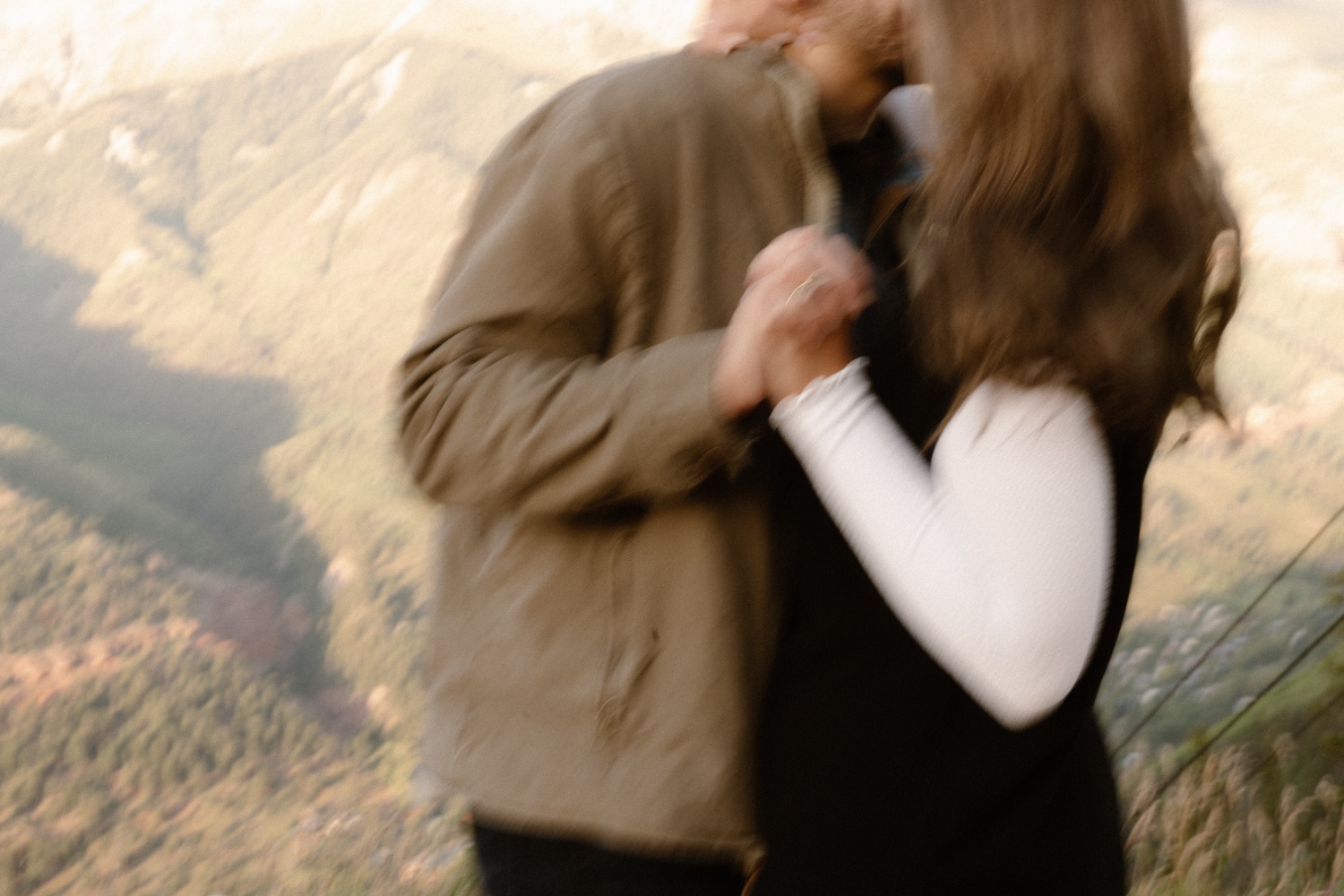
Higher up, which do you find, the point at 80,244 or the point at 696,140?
the point at 696,140

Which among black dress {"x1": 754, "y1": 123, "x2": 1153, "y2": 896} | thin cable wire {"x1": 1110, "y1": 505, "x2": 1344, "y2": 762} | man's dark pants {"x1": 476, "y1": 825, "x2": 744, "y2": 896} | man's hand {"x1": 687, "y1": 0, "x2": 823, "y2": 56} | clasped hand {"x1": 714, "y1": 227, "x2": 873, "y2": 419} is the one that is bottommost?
thin cable wire {"x1": 1110, "y1": 505, "x2": 1344, "y2": 762}

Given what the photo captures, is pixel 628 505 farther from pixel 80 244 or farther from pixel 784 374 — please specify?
pixel 80 244

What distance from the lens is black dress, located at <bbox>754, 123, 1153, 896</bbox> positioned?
737mm

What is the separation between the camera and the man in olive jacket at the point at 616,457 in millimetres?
715

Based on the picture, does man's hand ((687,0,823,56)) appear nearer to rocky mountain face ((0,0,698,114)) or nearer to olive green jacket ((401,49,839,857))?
olive green jacket ((401,49,839,857))

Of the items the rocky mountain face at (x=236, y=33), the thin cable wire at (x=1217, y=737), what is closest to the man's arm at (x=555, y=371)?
the thin cable wire at (x=1217, y=737)

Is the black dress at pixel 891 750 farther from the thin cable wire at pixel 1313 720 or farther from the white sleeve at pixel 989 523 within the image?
the thin cable wire at pixel 1313 720

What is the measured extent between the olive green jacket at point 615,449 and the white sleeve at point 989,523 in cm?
8

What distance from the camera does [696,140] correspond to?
0.77 metres

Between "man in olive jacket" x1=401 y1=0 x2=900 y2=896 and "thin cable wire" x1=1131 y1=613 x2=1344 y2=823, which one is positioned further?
"thin cable wire" x1=1131 y1=613 x2=1344 y2=823

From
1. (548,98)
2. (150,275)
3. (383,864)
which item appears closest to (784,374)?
(548,98)

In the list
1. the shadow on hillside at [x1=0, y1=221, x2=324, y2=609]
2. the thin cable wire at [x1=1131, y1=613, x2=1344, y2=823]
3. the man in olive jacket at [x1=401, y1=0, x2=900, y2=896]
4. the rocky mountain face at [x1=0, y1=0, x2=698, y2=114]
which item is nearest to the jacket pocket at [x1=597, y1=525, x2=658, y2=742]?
the man in olive jacket at [x1=401, y1=0, x2=900, y2=896]

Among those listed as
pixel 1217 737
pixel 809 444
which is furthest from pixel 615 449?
pixel 1217 737

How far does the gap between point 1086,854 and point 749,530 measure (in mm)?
356
